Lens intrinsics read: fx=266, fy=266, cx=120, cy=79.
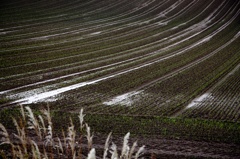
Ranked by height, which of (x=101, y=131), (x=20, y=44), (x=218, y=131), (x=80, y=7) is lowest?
(x=218, y=131)

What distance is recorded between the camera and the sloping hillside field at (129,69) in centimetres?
1285

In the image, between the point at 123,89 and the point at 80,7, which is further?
the point at 80,7

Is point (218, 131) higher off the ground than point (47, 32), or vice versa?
point (47, 32)

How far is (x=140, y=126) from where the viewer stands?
12305 mm

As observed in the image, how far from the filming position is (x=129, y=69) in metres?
21.4

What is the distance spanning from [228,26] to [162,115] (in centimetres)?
2803

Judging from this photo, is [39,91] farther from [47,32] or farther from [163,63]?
[47,32]

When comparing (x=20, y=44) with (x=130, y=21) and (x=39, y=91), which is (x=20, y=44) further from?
(x=130, y=21)

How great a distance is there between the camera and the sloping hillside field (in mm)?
12852

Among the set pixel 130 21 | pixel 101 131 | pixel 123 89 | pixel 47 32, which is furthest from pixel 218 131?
pixel 130 21

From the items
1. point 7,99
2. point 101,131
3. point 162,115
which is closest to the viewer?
point 101,131

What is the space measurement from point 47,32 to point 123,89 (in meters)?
16.3

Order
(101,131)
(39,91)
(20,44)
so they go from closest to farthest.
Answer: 1. (101,131)
2. (39,91)
3. (20,44)

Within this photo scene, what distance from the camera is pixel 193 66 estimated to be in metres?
22.4
